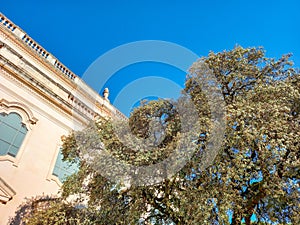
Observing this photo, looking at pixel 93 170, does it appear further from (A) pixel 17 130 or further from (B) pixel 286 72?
(B) pixel 286 72

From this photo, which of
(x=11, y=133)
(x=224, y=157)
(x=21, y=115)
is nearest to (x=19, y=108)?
(x=21, y=115)

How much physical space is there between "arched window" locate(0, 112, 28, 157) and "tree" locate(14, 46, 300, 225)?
3.44 m

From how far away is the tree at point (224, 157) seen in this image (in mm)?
5082

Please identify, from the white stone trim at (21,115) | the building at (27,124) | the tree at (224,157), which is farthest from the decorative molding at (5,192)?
the tree at (224,157)

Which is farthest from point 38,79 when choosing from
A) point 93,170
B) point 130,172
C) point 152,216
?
point 152,216

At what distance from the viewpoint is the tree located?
508 centimetres

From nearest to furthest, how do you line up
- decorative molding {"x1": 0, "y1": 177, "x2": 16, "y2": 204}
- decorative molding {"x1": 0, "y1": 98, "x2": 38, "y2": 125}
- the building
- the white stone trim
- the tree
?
the tree → decorative molding {"x1": 0, "y1": 177, "x2": 16, "y2": 204} → the building → the white stone trim → decorative molding {"x1": 0, "y1": 98, "x2": 38, "y2": 125}

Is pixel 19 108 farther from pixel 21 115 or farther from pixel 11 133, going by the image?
pixel 11 133

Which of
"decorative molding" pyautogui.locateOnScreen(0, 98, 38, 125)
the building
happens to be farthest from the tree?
"decorative molding" pyautogui.locateOnScreen(0, 98, 38, 125)

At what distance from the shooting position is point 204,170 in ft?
17.5

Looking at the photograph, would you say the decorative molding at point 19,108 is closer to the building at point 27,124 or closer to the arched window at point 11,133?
the building at point 27,124

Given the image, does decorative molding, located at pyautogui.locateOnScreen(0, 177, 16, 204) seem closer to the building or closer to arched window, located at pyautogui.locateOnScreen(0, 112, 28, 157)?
the building

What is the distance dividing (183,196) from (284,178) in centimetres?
245

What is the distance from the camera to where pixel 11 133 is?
909 centimetres
